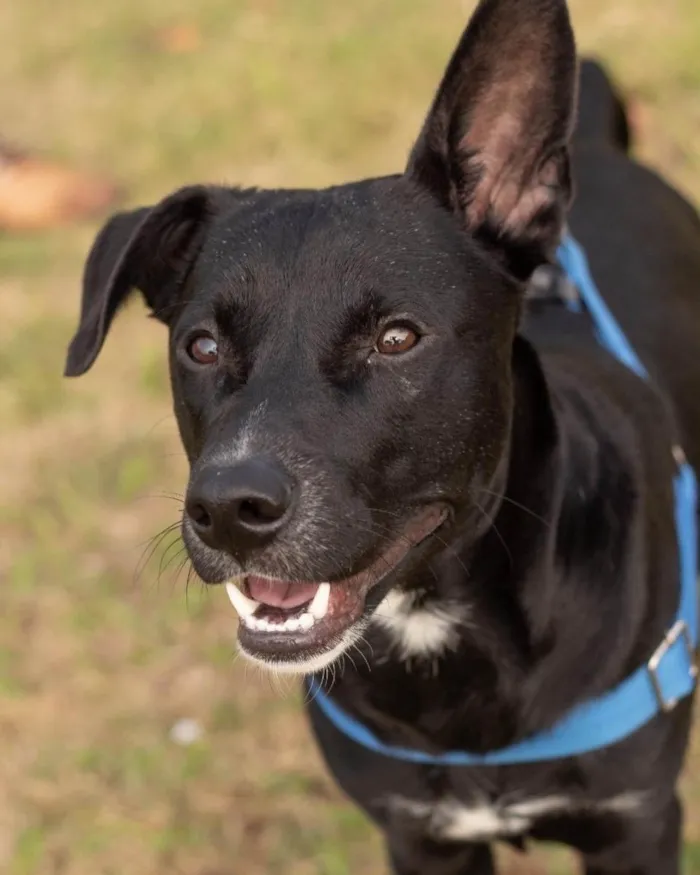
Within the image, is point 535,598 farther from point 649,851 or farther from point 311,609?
point 649,851

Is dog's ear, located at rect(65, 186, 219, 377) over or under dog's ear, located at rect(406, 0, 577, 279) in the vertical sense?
under

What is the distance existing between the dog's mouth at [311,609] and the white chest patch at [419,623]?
0.27 meters

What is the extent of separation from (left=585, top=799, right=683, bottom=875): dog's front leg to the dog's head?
0.91 m

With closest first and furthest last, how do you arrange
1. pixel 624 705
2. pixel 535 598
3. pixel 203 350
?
pixel 203 350, pixel 535 598, pixel 624 705

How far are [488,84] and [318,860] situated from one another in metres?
2.39

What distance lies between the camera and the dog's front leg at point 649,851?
2.64m

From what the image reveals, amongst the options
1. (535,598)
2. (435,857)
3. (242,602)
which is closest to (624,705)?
(535,598)

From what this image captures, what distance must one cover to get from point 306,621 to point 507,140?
1038 millimetres

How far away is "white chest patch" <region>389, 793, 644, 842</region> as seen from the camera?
2.55 m

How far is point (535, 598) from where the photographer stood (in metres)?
2.34

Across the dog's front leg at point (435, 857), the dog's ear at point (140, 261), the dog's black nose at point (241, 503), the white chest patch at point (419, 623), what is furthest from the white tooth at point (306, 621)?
the dog's front leg at point (435, 857)

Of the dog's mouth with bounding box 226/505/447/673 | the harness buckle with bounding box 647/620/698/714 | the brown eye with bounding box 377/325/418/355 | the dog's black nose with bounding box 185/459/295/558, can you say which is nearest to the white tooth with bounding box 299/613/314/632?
the dog's mouth with bounding box 226/505/447/673

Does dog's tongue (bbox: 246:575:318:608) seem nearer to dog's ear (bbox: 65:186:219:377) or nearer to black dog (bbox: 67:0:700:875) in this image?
black dog (bbox: 67:0:700:875)

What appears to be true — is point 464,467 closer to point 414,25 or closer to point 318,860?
point 318,860
